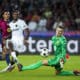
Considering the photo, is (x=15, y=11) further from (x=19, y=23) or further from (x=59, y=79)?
(x=59, y=79)

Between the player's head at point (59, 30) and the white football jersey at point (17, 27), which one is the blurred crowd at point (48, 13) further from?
the player's head at point (59, 30)

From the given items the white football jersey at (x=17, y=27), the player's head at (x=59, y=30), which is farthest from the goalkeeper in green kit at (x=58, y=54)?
the white football jersey at (x=17, y=27)

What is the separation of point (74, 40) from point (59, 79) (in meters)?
10.0

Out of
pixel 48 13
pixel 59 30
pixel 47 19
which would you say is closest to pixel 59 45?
pixel 59 30

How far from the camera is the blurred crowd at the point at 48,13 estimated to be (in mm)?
26219

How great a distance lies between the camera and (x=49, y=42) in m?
24.8

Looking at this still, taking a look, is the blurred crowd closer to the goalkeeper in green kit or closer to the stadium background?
the stadium background

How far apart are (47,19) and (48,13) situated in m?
0.51

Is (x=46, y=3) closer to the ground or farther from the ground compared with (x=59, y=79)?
farther from the ground

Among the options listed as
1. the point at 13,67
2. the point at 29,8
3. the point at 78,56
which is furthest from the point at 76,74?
the point at 29,8

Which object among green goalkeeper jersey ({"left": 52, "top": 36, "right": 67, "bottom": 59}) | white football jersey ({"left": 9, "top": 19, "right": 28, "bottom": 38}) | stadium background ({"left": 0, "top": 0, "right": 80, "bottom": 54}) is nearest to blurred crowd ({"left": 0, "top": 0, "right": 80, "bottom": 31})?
stadium background ({"left": 0, "top": 0, "right": 80, "bottom": 54})

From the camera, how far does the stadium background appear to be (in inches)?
976

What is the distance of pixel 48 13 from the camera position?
27.1m

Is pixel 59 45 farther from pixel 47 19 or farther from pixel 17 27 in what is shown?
pixel 47 19
